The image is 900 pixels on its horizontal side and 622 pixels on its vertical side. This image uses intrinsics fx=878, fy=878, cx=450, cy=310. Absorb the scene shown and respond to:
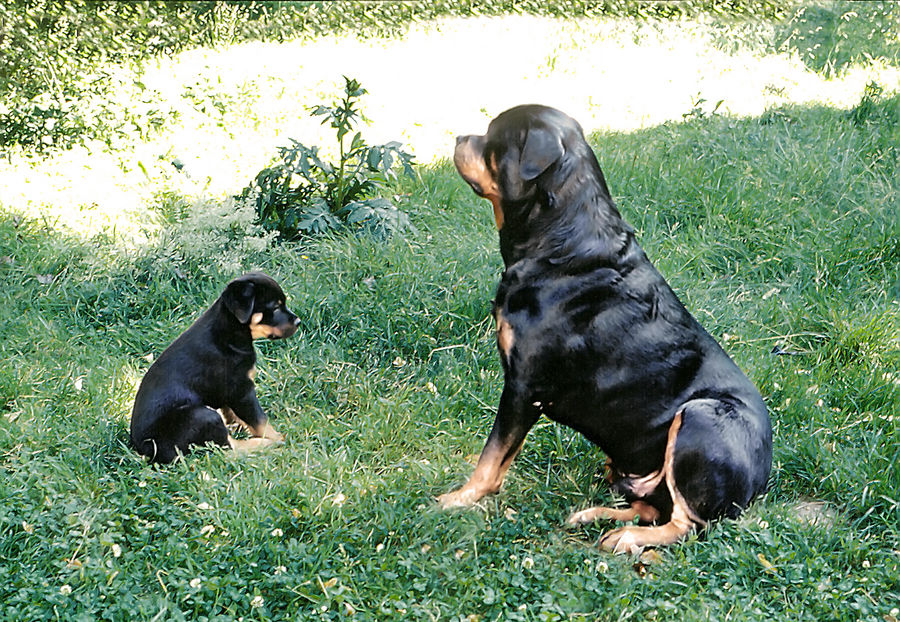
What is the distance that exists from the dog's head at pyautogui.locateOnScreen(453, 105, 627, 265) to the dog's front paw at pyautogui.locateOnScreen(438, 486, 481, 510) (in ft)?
3.25

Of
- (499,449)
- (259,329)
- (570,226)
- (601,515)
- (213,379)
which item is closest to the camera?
(570,226)

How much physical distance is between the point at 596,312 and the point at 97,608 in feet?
7.04

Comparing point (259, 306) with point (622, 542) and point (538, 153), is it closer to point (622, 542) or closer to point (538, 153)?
point (538, 153)

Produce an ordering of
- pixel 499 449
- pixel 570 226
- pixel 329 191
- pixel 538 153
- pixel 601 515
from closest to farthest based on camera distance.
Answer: pixel 538 153 < pixel 570 226 < pixel 499 449 < pixel 601 515 < pixel 329 191

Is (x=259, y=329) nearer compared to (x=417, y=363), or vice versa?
(x=259, y=329)

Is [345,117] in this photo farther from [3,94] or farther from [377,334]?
[3,94]

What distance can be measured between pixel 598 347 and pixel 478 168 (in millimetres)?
857

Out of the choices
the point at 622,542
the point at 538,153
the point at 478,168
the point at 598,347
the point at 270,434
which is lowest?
the point at 270,434

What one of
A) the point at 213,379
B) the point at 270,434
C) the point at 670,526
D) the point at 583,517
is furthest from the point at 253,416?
the point at 670,526

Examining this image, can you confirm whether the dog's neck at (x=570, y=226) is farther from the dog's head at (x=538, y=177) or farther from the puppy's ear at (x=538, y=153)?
the puppy's ear at (x=538, y=153)

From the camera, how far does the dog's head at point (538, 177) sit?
11.0ft

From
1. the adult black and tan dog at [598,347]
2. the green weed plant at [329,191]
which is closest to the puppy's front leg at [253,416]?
the adult black and tan dog at [598,347]

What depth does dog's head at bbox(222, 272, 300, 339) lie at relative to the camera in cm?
400

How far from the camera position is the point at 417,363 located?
16.1 feet
